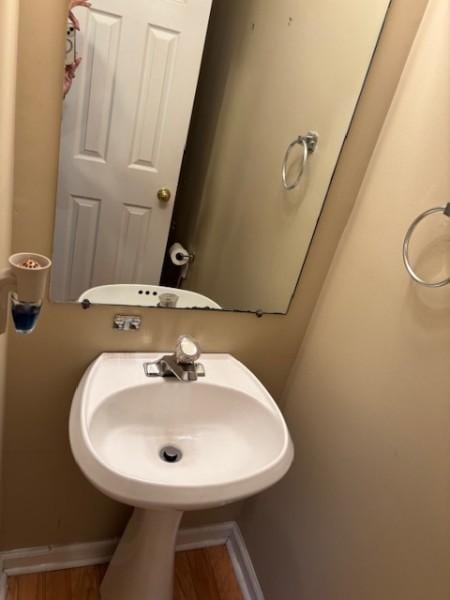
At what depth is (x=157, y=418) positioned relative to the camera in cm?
111

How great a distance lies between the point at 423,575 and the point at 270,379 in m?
0.66

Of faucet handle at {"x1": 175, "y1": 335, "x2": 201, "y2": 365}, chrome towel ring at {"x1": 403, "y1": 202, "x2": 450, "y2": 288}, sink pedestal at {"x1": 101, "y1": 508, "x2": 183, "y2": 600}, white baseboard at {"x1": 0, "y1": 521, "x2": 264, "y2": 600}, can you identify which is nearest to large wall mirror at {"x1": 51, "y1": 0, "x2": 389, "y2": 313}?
faucet handle at {"x1": 175, "y1": 335, "x2": 201, "y2": 365}

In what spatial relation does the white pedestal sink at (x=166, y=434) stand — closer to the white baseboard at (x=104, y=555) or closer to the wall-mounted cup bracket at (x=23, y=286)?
the white baseboard at (x=104, y=555)

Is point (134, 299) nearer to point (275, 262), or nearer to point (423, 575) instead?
point (275, 262)

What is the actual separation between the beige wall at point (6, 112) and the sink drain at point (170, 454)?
0.60 m

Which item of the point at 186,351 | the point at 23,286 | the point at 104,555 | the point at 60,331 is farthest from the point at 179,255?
the point at 104,555

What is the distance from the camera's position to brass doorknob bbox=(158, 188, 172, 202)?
107 centimetres

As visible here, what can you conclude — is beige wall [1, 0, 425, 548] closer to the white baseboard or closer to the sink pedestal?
the white baseboard

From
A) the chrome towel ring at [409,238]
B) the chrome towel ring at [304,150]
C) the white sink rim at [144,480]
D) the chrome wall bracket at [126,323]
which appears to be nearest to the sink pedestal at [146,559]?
the white sink rim at [144,480]

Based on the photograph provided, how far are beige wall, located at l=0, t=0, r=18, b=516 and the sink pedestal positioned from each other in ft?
2.57

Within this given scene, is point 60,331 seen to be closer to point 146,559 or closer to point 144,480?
point 144,480

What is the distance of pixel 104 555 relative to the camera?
56.9 inches

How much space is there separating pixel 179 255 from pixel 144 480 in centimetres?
58

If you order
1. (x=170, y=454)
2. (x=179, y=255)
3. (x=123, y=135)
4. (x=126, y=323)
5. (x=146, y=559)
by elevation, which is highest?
(x=123, y=135)
